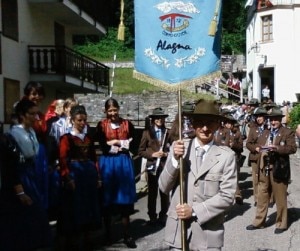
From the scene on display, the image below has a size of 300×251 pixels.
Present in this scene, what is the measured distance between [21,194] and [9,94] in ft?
47.7

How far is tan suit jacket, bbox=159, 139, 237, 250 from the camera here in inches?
211

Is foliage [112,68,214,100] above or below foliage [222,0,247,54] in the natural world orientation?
below

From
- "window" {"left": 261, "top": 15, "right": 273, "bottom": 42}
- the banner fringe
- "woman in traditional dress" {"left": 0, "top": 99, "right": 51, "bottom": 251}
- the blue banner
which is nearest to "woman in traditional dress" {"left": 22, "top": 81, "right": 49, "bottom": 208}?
"woman in traditional dress" {"left": 0, "top": 99, "right": 51, "bottom": 251}

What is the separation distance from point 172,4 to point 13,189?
2406mm

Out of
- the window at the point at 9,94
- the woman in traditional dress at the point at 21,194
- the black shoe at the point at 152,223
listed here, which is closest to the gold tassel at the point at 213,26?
the woman in traditional dress at the point at 21,194

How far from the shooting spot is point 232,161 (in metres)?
5.50

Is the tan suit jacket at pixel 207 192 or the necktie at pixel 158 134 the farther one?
the necktie at pixel 158 134

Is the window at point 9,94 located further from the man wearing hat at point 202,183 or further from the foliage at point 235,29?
the foliage at point 235,29

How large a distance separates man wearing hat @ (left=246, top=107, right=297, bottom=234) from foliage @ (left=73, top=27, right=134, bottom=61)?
52357 mm

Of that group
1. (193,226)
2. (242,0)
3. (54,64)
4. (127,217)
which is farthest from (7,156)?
(242,0)

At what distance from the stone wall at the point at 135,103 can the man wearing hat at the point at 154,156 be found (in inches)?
1170

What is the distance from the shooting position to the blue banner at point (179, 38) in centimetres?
653

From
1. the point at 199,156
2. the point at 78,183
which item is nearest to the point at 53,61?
the point at 78,183

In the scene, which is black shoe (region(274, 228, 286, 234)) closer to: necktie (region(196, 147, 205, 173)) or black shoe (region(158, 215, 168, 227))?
black shoe (region(158, 215, 168, 227))
